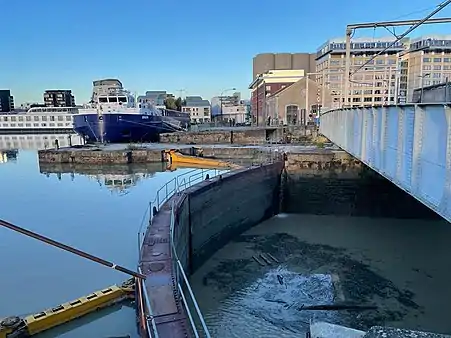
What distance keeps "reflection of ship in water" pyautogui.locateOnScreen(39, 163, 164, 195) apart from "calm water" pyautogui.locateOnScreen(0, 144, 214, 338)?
0.37 meters

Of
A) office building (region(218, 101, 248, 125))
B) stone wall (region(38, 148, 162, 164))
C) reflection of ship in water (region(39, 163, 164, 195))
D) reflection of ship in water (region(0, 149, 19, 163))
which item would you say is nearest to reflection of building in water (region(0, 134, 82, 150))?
reflection of ship in water (region(0, 149, 19, 163))

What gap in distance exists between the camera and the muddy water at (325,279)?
10.4 m

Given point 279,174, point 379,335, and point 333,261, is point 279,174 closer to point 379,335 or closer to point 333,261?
point 333,261

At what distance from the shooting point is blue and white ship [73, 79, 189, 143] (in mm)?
46625

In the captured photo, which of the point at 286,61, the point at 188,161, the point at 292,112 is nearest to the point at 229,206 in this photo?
the point at 188,161

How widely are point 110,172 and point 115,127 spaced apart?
626 inches

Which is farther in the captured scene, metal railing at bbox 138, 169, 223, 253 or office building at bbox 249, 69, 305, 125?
office building at bbox 249, 69, 305, 125

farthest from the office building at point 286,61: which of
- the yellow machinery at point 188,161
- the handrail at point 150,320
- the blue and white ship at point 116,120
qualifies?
the handrail at point 150,320

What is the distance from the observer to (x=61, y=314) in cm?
880

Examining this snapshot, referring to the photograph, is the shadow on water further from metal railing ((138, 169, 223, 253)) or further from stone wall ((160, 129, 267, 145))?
stone wall ((160, 129, 267, 145))

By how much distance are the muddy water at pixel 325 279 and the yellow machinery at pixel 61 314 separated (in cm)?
259

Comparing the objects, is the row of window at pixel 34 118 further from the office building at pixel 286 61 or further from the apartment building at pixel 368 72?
the office building at pixel 286 61

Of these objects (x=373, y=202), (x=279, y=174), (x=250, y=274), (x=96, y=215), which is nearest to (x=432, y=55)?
(x=373, y=202)

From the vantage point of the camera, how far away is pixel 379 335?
493 cm
